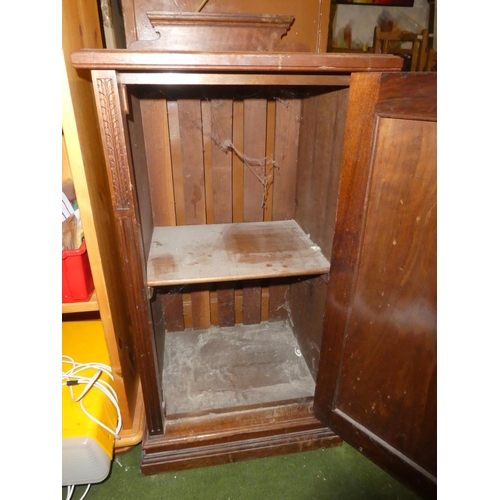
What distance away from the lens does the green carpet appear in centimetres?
113

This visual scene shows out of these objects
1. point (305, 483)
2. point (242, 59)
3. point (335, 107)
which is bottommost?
point (305, 483)

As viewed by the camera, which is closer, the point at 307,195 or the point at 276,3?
the point at 276,3

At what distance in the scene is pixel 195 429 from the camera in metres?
1.20

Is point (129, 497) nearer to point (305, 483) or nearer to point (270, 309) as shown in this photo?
point (305, 483)

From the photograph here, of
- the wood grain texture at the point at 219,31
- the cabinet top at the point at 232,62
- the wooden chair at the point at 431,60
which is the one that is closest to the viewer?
the cabinet top at the point at 232,62

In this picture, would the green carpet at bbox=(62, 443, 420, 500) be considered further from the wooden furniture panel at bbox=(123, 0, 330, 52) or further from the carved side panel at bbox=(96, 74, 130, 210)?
the wooden furniture panel at bbox=(123, 0, 330, 52)

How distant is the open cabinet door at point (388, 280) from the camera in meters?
0.72

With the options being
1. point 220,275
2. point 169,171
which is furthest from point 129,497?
point 169,171

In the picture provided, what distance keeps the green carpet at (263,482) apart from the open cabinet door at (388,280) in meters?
0.23

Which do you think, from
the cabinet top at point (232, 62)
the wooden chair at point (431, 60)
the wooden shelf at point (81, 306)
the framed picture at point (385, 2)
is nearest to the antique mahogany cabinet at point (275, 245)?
the cabinet top at point (232, 62)

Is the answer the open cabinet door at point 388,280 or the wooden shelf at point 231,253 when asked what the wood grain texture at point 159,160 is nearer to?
the wooden shelf at point 231,253

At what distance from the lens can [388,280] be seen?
2.76 ft

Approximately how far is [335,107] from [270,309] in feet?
3.51

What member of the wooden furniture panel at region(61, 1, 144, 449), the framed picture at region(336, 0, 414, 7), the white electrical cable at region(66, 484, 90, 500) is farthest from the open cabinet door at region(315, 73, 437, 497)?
the framed picture at region(336, 0, 414, 7)
